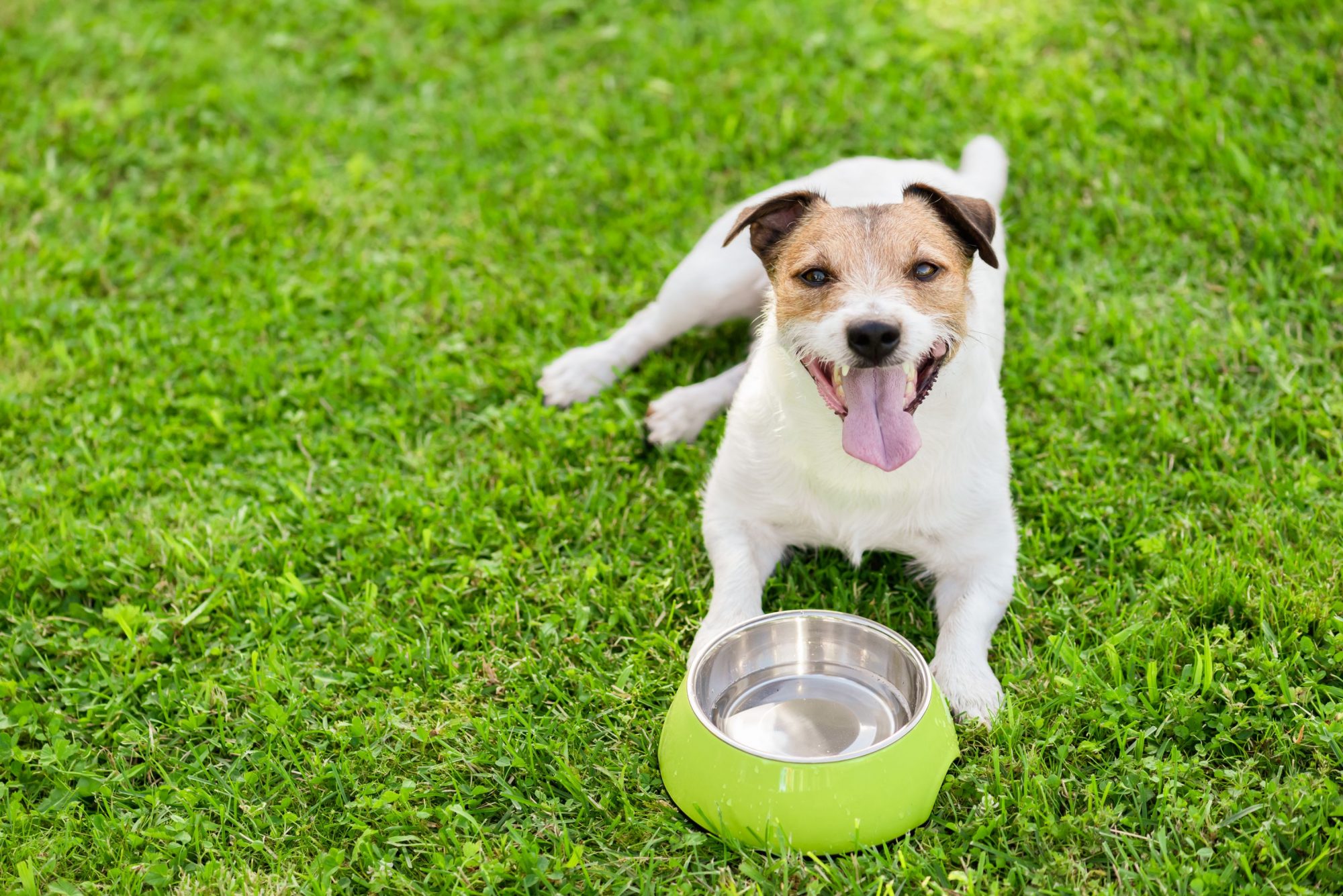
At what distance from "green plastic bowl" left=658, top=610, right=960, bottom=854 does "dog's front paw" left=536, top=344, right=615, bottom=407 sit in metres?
1.62

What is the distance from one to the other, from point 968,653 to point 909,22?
4429 mm

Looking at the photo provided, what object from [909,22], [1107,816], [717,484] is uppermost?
[909,22]

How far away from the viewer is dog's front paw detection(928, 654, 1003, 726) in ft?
11.7

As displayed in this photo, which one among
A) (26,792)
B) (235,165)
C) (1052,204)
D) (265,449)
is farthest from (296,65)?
(26,792)

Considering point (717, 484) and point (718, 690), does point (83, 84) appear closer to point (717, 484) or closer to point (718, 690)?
point (717, 484)

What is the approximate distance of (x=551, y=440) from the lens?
4750 mm

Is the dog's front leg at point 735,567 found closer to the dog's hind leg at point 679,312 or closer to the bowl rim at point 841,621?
the bowl rim at point 841,621

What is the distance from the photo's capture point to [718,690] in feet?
12.0

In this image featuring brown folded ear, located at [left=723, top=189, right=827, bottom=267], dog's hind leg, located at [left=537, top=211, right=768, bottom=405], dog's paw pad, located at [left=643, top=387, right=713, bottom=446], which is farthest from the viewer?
dog's hind leg, located at [left=537, top=211, right=768, bottom=405]

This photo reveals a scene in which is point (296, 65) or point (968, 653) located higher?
point (296, 65)

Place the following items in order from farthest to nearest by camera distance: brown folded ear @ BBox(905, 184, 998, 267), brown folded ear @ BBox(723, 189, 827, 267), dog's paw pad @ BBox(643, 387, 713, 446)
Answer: dog's paw pad @ BBox(643, 387, 713, 446) < brown folded ear @ BBox(723, 189, 827, 267) < brown folded ear @ BBox(905, 184, 998, 267)

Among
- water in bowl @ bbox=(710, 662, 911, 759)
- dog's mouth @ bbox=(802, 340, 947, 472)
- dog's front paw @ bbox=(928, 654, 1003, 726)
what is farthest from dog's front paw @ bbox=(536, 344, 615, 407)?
dog's front paw @ bbox=(928, 654, 1003, 726)

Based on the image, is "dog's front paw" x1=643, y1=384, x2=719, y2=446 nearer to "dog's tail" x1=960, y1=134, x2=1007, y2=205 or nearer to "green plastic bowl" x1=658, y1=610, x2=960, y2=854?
"green plastic bowl" x1=658, y1=610, x2=960, y2=854

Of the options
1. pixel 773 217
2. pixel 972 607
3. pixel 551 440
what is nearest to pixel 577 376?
pixel 551 440
